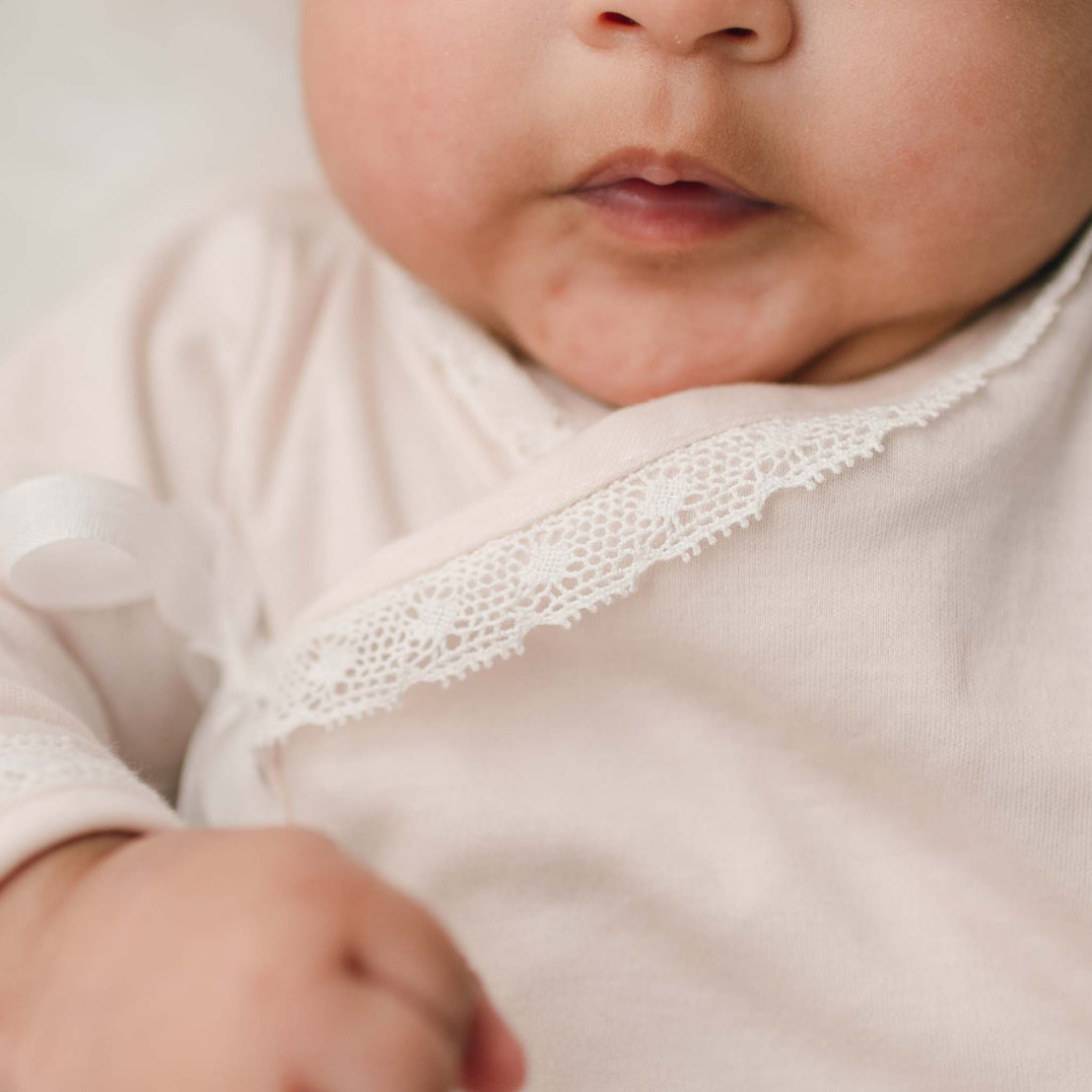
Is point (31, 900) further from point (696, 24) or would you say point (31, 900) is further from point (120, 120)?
point (120, 120)

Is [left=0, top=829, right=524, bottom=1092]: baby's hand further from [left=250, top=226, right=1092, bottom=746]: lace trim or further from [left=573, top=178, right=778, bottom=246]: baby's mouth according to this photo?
[left=573, top=178, right=778, bottom=246]: baby's mouth

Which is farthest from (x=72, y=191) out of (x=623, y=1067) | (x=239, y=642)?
(x=623, y=1067)

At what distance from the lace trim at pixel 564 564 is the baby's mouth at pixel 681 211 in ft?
0.29

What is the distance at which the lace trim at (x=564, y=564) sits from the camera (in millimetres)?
565

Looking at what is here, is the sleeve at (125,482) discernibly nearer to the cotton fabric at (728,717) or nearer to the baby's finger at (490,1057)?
the cotton fabric at (728,717)

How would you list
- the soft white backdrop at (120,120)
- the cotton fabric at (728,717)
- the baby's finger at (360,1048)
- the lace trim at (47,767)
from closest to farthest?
1. the baby's finger at (360,1048)
2. the lace trim at (47,767)
3. the cotton fabric at (728,717)
4. the soft white backdrop at (120,120)

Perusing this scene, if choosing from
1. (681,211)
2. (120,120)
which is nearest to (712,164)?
(681,211)

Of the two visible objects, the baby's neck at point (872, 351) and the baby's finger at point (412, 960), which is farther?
the baby's neck at point (872, 351)

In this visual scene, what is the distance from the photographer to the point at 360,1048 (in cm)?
36

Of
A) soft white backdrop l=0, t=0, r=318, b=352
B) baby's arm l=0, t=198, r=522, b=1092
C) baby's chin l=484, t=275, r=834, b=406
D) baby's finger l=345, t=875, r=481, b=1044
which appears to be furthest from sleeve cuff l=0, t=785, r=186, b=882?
soft white backdrop l=0, t=0, r=318, b=352

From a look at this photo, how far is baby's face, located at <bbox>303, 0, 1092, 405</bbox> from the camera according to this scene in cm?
53

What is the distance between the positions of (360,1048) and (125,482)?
42 cm

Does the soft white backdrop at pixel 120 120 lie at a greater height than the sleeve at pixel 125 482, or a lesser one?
greater

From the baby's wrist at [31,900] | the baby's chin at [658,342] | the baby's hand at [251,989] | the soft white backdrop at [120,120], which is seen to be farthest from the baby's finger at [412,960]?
the soft white backdrop at [120,120]
